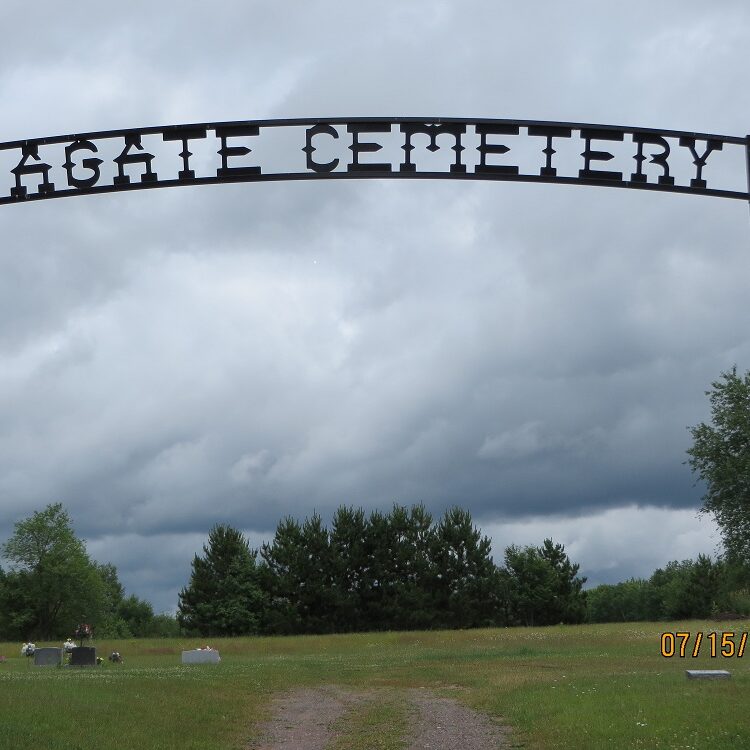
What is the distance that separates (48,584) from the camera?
95.0 meters

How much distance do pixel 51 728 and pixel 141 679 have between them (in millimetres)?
9659

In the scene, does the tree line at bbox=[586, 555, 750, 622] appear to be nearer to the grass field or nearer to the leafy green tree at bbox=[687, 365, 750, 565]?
the leafy green tree at bbox=[687, 365, 750, 565]

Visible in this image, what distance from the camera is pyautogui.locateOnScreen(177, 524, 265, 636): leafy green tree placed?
84.4 metres

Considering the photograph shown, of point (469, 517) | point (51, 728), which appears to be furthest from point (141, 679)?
point (469, 517)

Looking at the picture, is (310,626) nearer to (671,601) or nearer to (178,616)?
(178,616)

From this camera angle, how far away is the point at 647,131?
13.1 metres

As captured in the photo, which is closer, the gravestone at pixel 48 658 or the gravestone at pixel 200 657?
the gravestone at pixel 48 658

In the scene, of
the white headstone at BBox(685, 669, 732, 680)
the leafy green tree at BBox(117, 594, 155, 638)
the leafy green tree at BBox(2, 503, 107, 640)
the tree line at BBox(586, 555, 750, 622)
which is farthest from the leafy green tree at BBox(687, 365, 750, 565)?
the leafy green tree at BBox(117, 594, 155, 638)

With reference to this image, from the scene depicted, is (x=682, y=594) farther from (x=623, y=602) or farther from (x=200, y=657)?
(x=200, y=657)

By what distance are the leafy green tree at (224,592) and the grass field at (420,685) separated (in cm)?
4567
